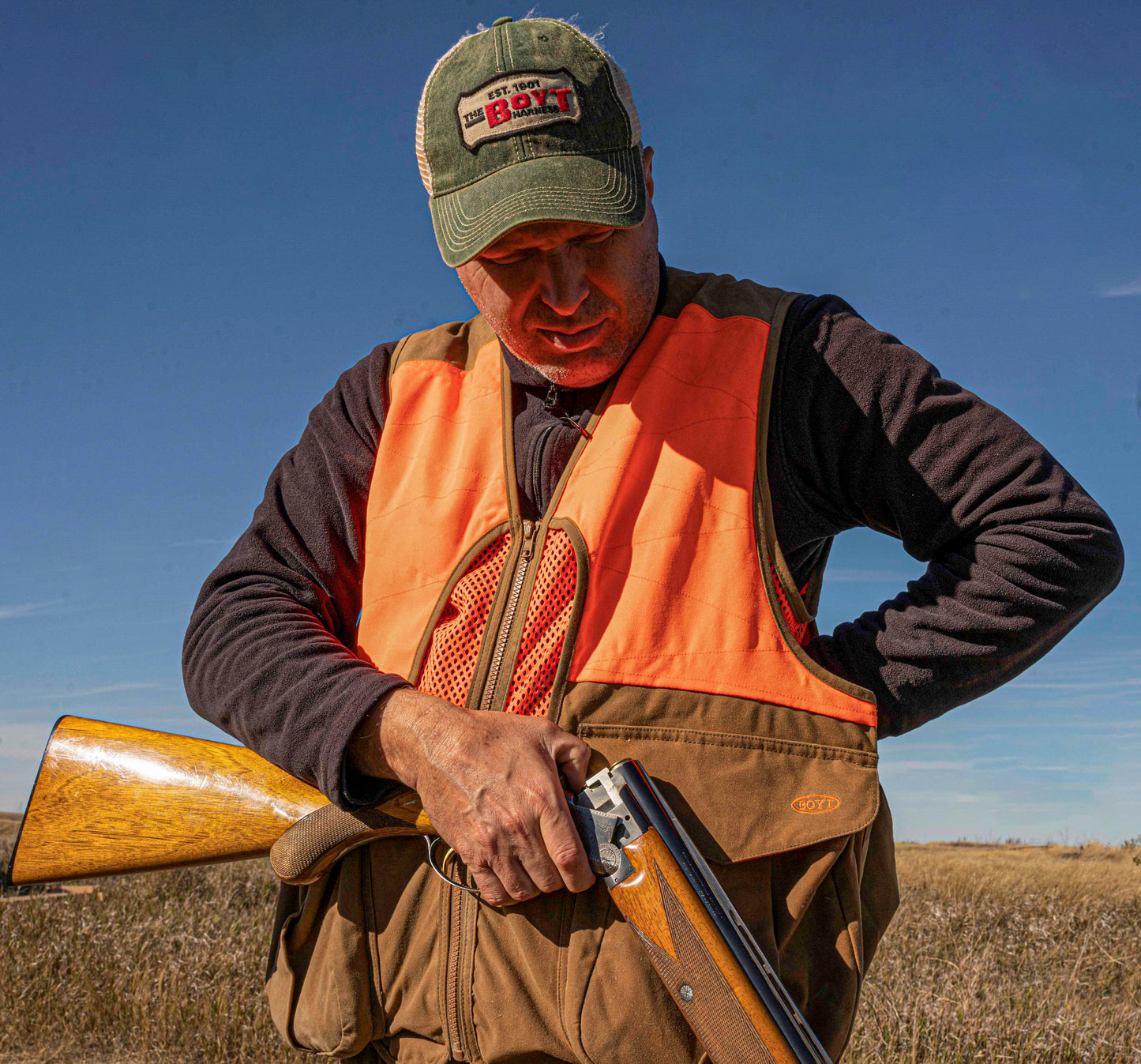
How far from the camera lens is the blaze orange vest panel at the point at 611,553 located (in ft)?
7.35

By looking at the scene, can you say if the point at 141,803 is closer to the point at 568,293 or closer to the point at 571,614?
the point at 571,614

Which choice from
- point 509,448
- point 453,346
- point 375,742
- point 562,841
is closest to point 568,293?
point 509,448

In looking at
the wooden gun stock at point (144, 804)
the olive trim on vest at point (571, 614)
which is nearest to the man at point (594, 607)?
the olive trim on vest at point (571, 614)

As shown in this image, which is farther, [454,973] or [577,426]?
[577,426]

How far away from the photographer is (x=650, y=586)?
228cm

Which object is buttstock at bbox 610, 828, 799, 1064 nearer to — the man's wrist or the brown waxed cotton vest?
the brown waxed cotton vest

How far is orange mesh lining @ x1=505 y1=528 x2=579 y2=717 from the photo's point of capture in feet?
7.38

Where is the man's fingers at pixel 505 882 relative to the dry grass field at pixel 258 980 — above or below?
above

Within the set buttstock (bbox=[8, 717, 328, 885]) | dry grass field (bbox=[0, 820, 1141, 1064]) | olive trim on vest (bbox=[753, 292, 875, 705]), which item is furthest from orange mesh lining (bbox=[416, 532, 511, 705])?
dry grass field (bbox=[0, 820, 1141, 1064])

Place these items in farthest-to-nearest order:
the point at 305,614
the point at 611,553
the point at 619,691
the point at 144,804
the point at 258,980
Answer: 1. the point at 258,980
2. the point at 144,804
3. the point at 305,614
4. the point at 611,553
5. the point at 619,691

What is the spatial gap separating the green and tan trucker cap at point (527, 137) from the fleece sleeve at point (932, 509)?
0.60m

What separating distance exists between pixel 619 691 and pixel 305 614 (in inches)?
32.7

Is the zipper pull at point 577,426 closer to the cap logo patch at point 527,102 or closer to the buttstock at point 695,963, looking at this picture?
the cap logo patch at point 527,102

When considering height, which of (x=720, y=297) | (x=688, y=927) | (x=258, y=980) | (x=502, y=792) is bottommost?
(x=258, y=980)
